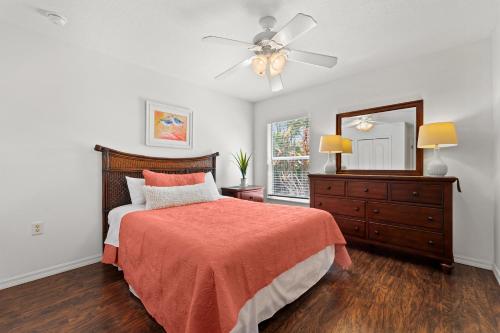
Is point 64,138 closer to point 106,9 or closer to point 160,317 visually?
point 106,9

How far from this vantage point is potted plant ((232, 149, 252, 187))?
159 inches

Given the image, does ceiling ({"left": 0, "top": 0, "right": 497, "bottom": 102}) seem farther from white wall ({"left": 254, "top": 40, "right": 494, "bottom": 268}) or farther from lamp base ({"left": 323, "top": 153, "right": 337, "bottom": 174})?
lamp base ({"left": 323, "top": 153, "right": 337, "bottom": 174})

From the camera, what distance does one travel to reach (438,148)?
2551 mm

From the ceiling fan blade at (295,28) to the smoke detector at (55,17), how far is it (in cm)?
188

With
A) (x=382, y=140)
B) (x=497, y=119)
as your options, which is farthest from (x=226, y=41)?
(x=497, y=119)

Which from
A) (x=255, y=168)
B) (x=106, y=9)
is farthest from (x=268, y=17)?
(x=255, y=168)

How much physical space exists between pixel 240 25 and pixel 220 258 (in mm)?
2014

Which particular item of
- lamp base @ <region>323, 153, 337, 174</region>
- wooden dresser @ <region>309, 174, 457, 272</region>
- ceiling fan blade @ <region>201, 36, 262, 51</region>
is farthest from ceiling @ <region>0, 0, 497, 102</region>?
wooden dresser @ <region>309, 174, 457, 272</region>

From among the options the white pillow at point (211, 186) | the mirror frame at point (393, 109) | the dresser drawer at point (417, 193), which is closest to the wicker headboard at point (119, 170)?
the white pillow at point (211, 186)

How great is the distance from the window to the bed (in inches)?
70.2

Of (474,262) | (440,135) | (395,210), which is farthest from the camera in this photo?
(395,210)

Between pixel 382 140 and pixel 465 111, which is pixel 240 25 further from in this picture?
pixel 465 111

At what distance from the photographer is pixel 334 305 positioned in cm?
175

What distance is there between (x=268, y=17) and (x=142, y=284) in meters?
2.37
